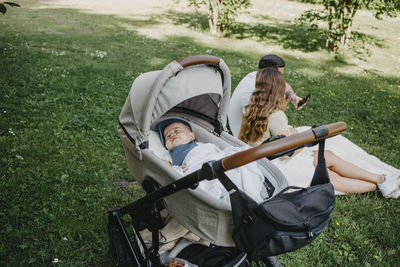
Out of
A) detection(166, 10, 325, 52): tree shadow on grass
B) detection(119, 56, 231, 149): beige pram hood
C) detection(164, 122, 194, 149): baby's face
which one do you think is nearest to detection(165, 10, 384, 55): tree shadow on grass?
detection(166, 10, 325, 52): tree shadow on grass

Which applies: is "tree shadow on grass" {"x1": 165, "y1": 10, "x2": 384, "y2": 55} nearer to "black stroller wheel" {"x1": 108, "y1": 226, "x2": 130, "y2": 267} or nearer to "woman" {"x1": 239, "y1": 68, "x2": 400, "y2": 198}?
"woman" {"x1": 239, "y1": 68, "x2": 400, "y2": 198}

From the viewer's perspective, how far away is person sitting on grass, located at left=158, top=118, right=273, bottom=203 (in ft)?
6.93

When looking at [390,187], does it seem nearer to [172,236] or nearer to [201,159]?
[201,159]

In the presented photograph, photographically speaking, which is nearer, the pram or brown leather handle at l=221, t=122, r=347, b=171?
brown leather handle at l=221, t=122, r=347, b=171

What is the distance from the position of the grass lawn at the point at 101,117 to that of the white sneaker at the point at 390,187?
0.25 ft

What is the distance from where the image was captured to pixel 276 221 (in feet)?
4.69

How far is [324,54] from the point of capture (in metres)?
9.34

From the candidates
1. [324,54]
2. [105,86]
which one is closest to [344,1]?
[324,54]

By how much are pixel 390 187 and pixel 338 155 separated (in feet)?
2.63

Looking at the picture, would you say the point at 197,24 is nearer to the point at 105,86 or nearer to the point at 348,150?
the point at 105,86

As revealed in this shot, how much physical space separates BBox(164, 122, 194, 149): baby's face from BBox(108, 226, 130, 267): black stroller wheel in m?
0.87

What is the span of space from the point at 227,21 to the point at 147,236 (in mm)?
9564

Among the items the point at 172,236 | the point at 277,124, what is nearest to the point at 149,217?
the point at 172,236

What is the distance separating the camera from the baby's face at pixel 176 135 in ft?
9.14
